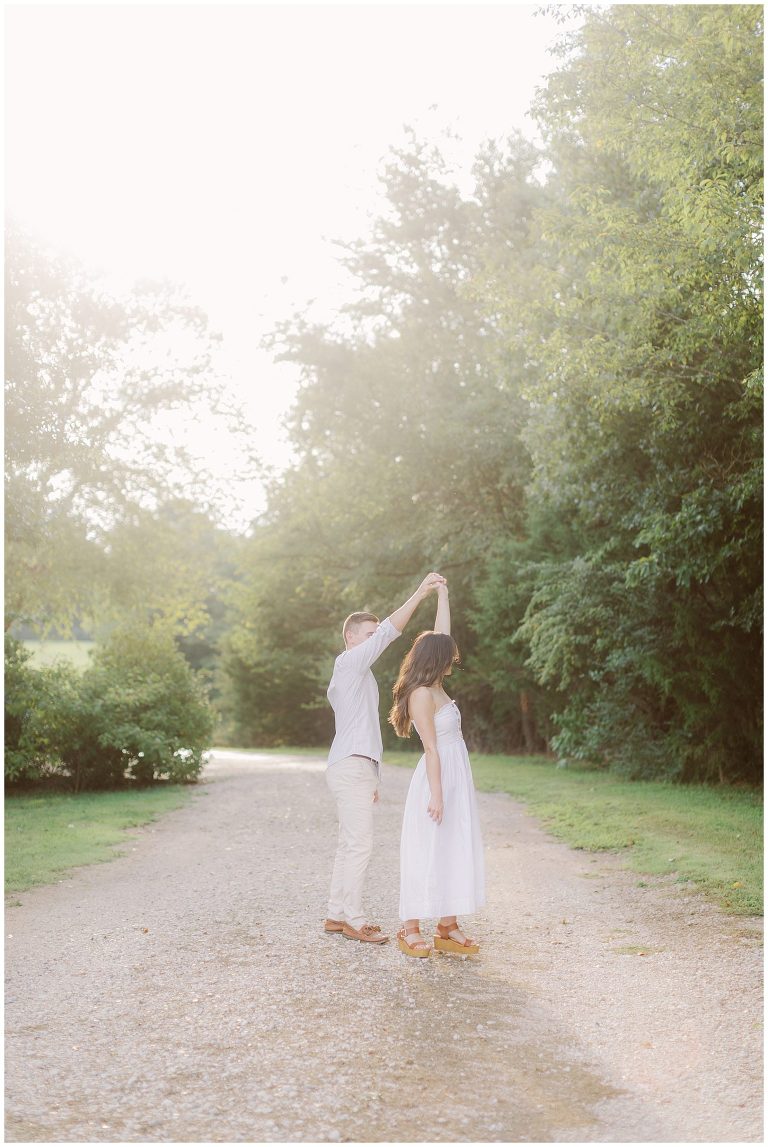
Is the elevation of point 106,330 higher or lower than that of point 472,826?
higher

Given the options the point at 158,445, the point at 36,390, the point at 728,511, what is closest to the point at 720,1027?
the point at 728,511

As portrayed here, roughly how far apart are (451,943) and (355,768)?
1178mm

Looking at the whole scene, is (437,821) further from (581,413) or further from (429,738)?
(581,413)

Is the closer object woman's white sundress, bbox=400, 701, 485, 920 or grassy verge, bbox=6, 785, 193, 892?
woman's white sundress, bbox=400, 701, 485, 920

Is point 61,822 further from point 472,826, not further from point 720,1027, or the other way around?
point 720,1027

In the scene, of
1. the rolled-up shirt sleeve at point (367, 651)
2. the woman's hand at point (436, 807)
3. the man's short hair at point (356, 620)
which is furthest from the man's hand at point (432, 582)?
the woman's hand at point (436, 807)

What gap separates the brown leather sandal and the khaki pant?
20.3 inches

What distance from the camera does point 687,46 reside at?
9992mm

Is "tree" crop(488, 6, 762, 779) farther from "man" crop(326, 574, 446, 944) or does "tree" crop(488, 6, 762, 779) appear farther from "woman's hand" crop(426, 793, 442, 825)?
"woman's hand" crop(426, 793, 442, 825)

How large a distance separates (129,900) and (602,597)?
9.60 m

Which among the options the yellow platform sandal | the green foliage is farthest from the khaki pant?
the green foliage

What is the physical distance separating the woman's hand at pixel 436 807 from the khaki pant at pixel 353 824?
Result: 53 centimetres

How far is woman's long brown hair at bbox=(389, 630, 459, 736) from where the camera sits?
662cm

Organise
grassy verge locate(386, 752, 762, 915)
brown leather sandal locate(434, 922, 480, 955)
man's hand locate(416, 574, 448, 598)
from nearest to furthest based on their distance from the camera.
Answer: man's hand locate(416, 574, 448, 598), brown leather sandal locate(434, 922, 480, 955), grassy verge locate(386, 752, 762, 915)
